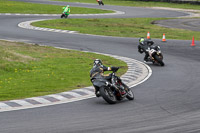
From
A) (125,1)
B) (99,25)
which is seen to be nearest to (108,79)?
(99,25)

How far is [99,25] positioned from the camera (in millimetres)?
48062

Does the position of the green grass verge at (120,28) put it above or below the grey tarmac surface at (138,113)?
below

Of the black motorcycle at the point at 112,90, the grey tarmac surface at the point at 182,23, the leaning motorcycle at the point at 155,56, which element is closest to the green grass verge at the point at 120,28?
the grey tarmac surface at the point at 182,23

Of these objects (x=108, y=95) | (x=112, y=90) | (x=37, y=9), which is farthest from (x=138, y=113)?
(x=37, y=9)

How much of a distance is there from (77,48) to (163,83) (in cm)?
1381

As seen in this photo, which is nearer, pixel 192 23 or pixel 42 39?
pixel 42 39

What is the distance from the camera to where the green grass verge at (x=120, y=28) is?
4153cm

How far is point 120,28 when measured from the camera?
45562mm

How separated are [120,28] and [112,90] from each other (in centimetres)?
2958

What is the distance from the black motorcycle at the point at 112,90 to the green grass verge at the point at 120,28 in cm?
2346

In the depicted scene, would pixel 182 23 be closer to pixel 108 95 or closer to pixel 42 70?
pixel 42 70

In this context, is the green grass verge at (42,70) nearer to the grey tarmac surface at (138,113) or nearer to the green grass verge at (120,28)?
the grey tarmac surface at (138,113)

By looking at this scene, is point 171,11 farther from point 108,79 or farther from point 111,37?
point 108,79

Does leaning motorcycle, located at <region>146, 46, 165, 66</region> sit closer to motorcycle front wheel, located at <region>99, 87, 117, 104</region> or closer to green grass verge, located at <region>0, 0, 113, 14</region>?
motorcycle front wheel, located at <region>99, 87, 117, 104</region>
